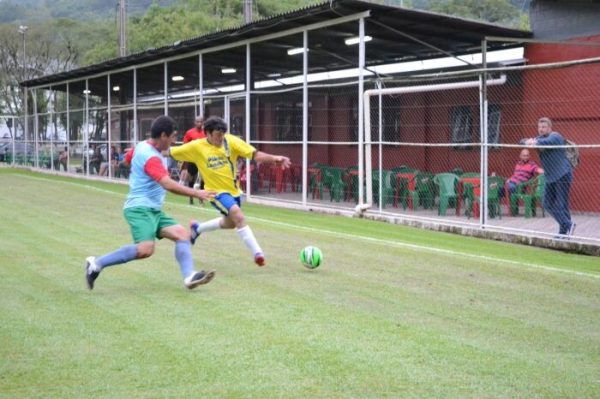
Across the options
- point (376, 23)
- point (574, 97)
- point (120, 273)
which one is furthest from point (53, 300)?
point (574, 97)

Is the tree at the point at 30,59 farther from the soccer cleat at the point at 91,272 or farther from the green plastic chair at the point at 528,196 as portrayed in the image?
the soccer cleat at the point at 91,272

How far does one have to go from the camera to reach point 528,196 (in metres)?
16.2

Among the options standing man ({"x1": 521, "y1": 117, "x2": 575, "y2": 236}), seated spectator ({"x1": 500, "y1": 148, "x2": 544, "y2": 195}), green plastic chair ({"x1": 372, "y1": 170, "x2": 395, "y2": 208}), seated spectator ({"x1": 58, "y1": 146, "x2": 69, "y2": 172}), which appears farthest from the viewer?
seated spectator ({"x1": 58, "y1": 146, "x2": 69, "y2": 172})

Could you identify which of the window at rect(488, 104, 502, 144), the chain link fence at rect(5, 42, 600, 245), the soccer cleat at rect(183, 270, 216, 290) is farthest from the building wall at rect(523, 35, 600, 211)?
the soccer cleat at rect(183, 270, 216, 290)

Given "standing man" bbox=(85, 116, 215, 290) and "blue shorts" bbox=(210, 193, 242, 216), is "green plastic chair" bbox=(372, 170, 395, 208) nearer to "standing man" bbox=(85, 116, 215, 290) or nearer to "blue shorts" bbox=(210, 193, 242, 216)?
"blue shorts" bbox=(210, 193, 242, 216)

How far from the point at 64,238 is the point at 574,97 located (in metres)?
11.6

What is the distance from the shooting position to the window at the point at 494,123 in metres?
19.8

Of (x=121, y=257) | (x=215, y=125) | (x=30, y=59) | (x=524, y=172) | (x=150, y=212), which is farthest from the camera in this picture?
(x=30, y=59)

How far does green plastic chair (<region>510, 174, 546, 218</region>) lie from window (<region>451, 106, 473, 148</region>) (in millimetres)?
3544

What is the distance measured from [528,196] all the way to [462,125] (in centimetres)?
464

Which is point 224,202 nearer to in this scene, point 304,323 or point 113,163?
point 304,323

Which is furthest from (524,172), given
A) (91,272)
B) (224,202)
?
(91,272)

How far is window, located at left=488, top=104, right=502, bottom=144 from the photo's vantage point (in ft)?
65.1

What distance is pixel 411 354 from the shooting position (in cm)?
611
